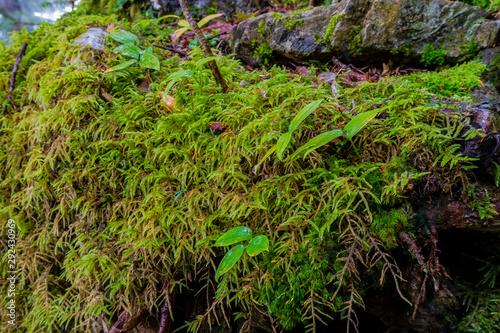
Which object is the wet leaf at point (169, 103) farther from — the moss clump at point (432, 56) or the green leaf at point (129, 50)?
the moss clump at point (432, 56)

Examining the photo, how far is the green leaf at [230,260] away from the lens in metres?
1.38

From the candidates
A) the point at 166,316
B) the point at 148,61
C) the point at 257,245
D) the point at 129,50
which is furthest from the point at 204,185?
the point at 129,50

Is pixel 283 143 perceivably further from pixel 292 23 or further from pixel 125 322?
pixel 292 23

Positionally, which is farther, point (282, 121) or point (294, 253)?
point (282, 121)

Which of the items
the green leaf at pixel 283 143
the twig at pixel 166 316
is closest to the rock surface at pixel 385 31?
the green leaf at pixel 283 143

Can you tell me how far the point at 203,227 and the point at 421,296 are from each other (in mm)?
1289

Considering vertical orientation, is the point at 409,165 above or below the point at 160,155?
below

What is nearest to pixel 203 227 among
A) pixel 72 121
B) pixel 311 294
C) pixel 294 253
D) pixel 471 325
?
pixel 294 253

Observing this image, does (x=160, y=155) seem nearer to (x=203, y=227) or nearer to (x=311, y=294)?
(x=203, y=227)

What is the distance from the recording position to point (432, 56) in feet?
7.60

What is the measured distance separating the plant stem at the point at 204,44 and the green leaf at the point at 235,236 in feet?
3.76

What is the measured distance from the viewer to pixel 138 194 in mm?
1860

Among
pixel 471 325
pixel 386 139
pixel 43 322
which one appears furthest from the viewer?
pixel 43 322

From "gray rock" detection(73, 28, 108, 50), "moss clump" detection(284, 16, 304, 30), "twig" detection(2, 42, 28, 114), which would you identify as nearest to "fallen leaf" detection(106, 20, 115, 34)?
"gray rock" detection(73, 28, 108, 50)
